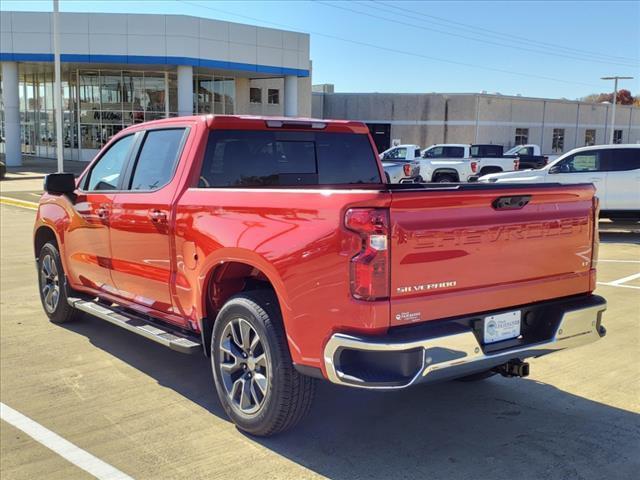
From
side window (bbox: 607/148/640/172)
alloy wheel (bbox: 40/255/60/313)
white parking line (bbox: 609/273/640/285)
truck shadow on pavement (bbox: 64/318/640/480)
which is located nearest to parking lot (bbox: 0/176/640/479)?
truck shadow on pavement (bbox: 64/318/640/480)

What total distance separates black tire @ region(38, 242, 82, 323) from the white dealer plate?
4477 millimetres

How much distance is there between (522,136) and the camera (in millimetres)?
52844

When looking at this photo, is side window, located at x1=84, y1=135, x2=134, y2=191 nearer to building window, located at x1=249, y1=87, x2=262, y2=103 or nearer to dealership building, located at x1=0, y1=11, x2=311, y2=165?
dealership building, located at x1=0, y1=11, x2=311, y2=165

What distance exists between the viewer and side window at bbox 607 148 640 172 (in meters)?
13.9

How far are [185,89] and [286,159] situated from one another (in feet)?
111

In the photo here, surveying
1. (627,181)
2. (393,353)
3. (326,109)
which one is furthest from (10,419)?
(326,109)

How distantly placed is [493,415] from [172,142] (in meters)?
3.14

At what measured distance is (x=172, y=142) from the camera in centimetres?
493

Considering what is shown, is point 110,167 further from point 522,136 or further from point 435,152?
point 522,136

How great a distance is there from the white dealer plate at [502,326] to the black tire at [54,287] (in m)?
4.48

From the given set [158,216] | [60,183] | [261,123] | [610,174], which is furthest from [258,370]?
[610,174]

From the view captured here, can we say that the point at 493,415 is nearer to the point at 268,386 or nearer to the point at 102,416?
the point at 268,386

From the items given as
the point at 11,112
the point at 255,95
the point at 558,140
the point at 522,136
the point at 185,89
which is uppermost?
the point at 255,95

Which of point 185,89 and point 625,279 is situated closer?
point 625,279
